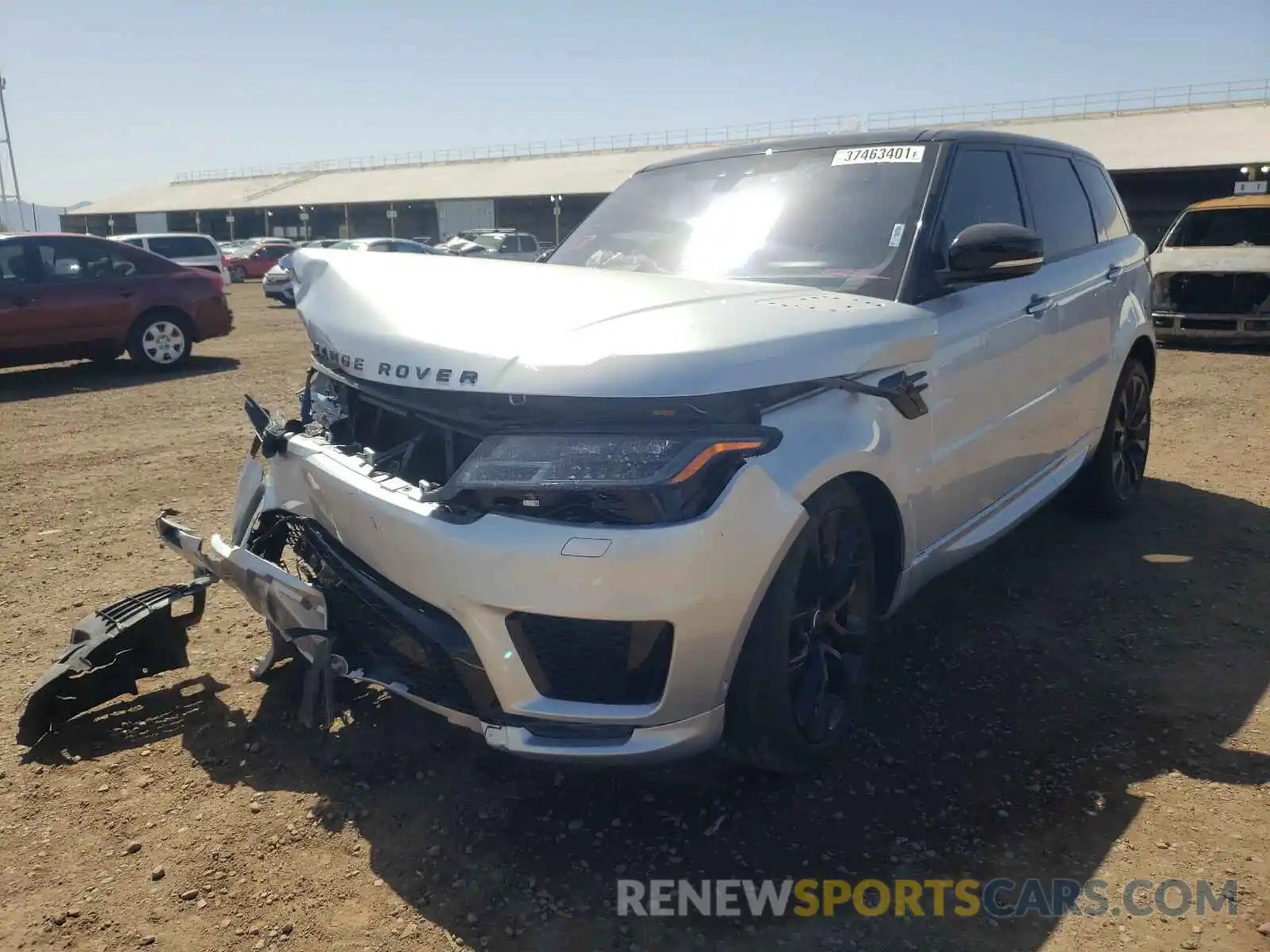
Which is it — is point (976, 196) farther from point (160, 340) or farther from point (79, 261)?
A: point (79, 261)

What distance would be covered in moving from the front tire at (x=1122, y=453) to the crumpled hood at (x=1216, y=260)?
6830 millimetres

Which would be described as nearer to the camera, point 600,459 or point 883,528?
point 600,459

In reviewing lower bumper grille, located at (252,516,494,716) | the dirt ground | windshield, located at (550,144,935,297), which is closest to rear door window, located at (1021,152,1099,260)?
windshield, located at (550,144,935,297)

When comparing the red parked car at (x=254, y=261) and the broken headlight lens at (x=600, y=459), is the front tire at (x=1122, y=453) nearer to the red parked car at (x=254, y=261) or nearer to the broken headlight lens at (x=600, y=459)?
the broken headlight lens at (x=600, y=459)

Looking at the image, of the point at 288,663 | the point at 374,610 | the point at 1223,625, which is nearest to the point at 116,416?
the point at 288,663

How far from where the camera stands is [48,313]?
32.6ft

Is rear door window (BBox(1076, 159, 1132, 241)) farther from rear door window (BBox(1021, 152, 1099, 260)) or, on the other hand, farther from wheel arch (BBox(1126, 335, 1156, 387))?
wheel arch (BBox(1126, 335, 1156, 387))

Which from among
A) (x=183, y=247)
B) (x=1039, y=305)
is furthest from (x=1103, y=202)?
(x=183, y=247)

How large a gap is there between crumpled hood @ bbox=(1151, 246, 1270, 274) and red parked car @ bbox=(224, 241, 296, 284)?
93.0 feet

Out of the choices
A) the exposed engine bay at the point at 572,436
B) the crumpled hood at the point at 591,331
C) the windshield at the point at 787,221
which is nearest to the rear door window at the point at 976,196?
the windshield at the point at 787,221

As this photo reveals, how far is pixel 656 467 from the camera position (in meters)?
2.16

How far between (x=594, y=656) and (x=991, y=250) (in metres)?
1.77

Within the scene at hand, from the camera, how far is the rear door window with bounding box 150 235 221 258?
22.7 m

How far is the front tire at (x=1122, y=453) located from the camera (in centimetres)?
486
